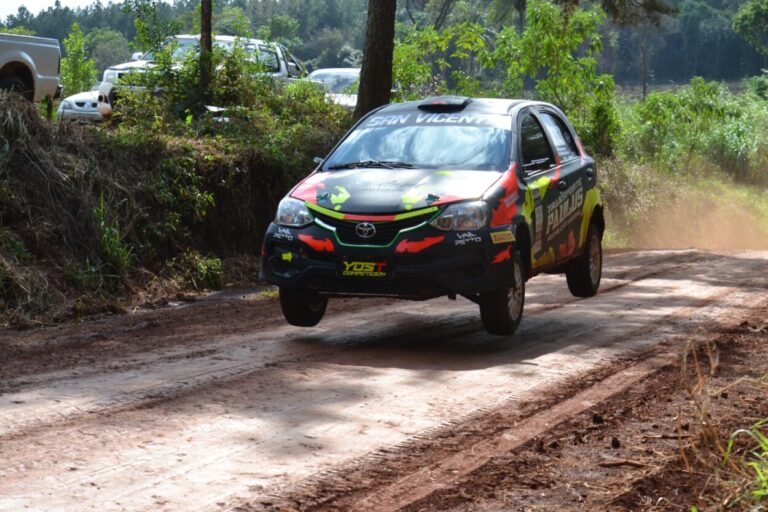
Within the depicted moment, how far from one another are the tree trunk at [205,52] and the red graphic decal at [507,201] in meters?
9.41

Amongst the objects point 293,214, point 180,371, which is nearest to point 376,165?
point 293,214

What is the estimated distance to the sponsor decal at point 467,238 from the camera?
8930 millimetres

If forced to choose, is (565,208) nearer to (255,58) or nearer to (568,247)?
(568,247)

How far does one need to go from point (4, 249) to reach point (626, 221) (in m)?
17.5

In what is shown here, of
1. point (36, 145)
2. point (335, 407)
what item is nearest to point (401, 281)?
point (335, 407)

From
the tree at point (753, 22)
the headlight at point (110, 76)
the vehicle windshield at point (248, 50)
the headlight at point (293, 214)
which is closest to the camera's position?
the headlight at point (293, 214)

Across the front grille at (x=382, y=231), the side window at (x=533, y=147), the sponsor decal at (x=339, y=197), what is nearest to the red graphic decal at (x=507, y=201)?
the side window at (x=533, y=147)

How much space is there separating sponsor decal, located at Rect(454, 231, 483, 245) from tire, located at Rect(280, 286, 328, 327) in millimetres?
1300

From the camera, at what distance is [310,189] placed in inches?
375

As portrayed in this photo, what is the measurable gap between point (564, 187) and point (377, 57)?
7.96 meters

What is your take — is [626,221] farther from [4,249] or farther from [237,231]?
[4,249]

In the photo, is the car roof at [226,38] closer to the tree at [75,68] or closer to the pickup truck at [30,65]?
the pickup truck at [30,65]

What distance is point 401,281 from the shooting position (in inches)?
350

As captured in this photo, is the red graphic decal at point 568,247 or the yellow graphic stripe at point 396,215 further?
the red graphic decal at point 568,247
